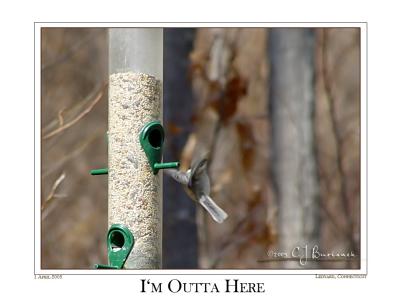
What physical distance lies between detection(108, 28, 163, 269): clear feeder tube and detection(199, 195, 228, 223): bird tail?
231 mm

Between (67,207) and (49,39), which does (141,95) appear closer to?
(49,39)

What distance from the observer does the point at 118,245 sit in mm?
4387

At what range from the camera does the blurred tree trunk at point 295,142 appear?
576 centimetres

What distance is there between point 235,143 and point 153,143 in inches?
175

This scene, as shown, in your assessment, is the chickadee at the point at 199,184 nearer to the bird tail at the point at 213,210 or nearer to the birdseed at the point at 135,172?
the bird tail at the point at 213,210

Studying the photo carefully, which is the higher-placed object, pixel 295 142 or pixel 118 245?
pixel 295 142

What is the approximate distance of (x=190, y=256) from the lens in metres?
6.51

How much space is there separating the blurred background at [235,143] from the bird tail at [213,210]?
0.88 metres

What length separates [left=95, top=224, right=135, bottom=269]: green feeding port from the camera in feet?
14.2

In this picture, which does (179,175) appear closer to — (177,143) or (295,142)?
(295,142)

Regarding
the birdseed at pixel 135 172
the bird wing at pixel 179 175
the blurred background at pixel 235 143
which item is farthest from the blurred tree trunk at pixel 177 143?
the birdseed at pixel 135 172

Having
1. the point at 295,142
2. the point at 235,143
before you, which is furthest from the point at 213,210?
the point at 235,143

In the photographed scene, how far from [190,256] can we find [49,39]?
2835 millimetres
